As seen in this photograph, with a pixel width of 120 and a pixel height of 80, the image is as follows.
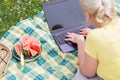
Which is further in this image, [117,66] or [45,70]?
[45,70]

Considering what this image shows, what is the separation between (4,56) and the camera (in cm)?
279

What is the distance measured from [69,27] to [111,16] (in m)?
0.82

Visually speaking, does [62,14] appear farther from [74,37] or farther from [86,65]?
[86,65]

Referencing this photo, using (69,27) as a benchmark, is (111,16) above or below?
above

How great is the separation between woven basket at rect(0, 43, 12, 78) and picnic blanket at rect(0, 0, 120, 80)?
0.12 feet

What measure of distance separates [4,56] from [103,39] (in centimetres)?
94

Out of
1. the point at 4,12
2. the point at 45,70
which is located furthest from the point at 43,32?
the point at 4,12

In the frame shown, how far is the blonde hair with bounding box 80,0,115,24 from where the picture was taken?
87.0 inches

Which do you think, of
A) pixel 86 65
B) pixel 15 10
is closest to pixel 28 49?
pixel 86 65

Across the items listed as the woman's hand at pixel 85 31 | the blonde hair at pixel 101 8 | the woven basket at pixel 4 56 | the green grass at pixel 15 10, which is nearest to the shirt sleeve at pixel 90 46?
the blonde hair at pixel 101 8

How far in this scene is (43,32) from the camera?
306cm

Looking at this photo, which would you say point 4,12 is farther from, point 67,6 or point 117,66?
point 117,66

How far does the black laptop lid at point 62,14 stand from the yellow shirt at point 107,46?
75 centimetres

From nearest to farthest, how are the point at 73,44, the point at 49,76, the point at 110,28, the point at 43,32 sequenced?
1. the point at 110,28
2. the point at 49,76
3. the point at 73,44
4. the point at 43,32
